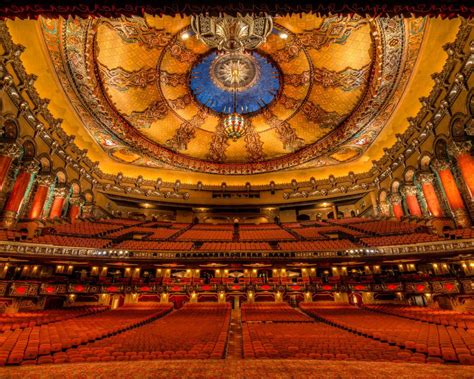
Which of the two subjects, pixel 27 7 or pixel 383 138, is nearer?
pixel 27 7

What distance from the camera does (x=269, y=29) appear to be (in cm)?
1091

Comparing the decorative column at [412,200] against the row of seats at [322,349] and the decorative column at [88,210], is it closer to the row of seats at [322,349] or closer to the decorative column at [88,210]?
the row of seats at [322,349]

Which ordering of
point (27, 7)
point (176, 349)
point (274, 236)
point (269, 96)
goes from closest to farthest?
1. point (27, 7)
2. point (176, 349)
3. point (274, 236)
4. point (269, 96)

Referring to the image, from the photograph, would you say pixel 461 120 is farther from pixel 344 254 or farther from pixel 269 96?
pixel 269 96

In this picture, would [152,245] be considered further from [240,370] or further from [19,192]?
[240,370]

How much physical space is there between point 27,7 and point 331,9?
324 cm

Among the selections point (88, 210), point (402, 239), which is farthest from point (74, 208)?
point (402, 239)

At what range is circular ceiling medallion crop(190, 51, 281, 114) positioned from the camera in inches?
520

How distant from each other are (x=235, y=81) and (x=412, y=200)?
12324mm

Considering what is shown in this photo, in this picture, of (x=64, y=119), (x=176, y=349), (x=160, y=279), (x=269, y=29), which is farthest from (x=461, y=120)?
(x=64, y=119)

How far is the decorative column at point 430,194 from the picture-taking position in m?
11.0

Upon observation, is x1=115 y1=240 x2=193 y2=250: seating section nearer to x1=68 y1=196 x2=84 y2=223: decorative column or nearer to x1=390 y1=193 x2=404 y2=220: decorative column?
x1=68 y1=196 x2=84 y2=223: decorative column

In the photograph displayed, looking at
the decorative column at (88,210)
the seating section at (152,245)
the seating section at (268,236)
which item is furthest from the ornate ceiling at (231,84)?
the seating section at (152,245)

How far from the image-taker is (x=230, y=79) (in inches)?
559
